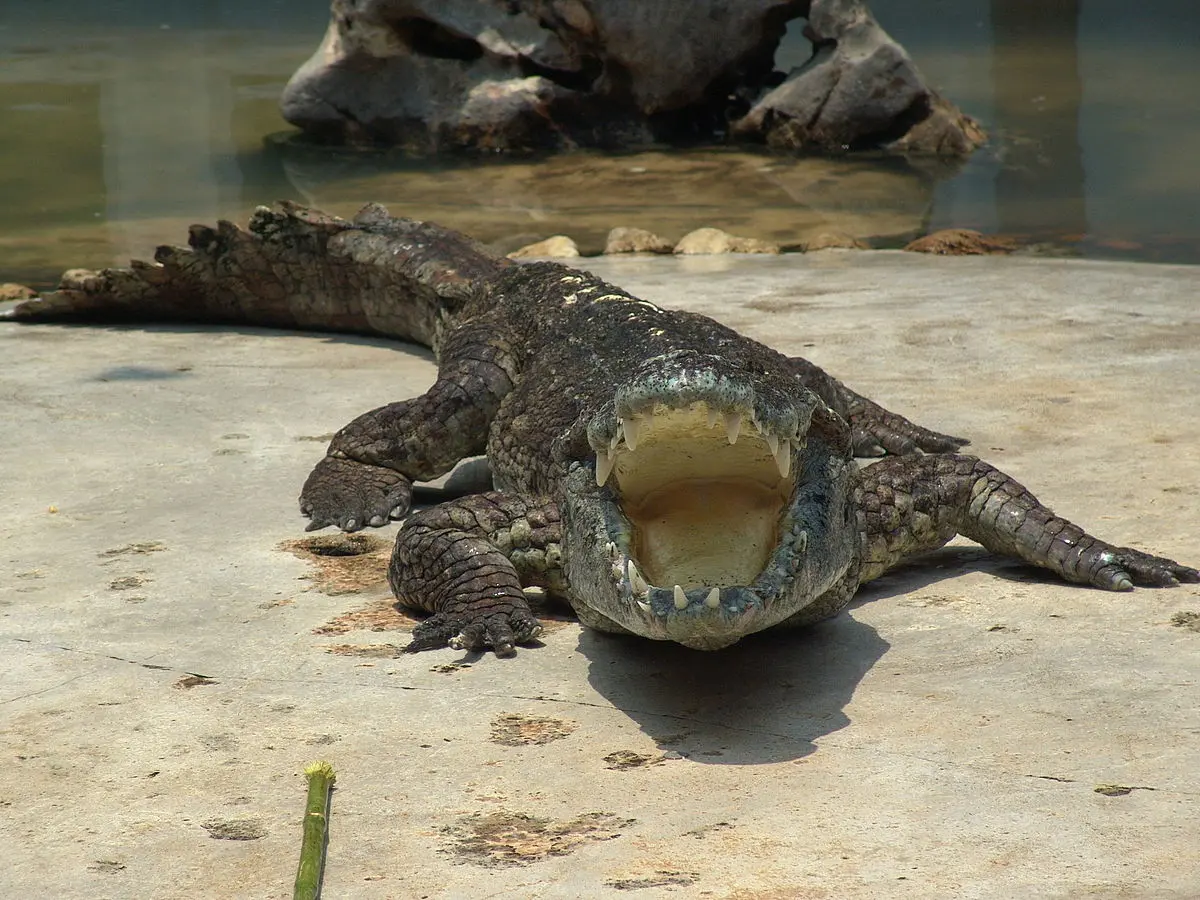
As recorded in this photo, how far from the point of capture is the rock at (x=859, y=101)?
14531 millimetres

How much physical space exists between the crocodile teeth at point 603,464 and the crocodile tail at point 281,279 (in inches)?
152

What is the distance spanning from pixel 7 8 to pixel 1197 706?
2571 centimetres

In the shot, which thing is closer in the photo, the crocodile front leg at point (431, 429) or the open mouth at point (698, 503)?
the open mouth at point (698, 503)

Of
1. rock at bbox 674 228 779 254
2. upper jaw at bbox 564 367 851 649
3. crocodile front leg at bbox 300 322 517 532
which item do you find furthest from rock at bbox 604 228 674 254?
upper jaw at bbox 564 367 851 649

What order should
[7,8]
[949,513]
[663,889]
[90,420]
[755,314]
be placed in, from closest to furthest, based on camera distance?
[663,889] < [949,513] < [90,420] < [755,314] < [7,8]

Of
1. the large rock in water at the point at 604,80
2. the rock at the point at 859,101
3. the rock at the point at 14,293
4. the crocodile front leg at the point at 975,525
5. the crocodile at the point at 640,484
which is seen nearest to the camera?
the crocodile at the point at 640,484

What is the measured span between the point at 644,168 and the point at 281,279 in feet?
23.4

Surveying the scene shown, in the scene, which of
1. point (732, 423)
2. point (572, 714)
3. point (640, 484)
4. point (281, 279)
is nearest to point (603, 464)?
point (640, 484)

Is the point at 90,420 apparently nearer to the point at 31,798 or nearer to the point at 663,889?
the point at 31,798

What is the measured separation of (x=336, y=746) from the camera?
3.21 metres

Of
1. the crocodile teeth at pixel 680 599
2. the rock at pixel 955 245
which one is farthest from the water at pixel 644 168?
the crocodile teeth at pixel 680 599

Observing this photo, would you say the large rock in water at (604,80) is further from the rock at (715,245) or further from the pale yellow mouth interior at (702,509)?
the pale yellow mouth interior at (702,509)

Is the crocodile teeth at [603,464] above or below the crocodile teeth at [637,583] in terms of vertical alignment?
above

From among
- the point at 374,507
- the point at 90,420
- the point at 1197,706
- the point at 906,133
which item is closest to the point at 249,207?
the point at 906,133
